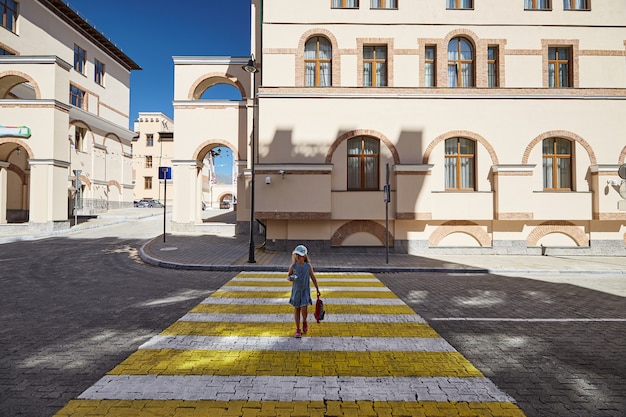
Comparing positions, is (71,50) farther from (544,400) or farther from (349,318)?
(544,400)

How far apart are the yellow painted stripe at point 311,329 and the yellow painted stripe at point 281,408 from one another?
179cm

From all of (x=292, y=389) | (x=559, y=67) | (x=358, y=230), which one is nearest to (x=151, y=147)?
(x=358, y=230)

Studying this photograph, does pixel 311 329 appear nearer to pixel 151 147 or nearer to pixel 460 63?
pixel 460 63

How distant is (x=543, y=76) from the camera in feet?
44.2

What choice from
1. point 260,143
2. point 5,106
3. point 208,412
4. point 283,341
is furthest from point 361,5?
point 5,106

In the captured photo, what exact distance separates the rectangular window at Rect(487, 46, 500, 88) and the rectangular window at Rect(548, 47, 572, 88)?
2.35 m

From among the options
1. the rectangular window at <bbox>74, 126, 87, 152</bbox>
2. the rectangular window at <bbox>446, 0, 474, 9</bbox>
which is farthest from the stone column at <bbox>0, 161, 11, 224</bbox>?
the rectangular window at <bbox>446, 0, 474, 9</bbox>

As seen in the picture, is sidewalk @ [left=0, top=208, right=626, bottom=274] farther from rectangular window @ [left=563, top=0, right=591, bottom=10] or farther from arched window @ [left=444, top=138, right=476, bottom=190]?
rectangular window @ [left=563, top=0, right=591, bottom=10]

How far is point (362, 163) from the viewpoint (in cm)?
1354

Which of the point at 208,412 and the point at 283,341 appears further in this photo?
the point at 283,341

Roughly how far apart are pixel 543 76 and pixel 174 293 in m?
16.5

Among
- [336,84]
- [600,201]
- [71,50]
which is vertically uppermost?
[71,50]

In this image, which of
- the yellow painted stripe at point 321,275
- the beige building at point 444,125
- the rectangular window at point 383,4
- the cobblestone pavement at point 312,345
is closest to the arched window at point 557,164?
the beige building at point 444,125

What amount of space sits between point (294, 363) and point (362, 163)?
1055cm
